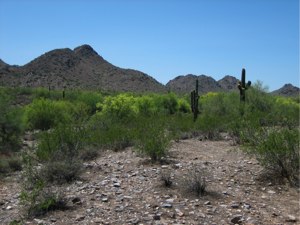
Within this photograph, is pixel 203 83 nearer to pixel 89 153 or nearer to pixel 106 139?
pixel 106 139

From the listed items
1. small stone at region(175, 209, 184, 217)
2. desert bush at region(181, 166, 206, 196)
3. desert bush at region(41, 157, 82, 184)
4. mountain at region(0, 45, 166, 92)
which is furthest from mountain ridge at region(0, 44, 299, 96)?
small stone at region(175, 209, 184, 217)

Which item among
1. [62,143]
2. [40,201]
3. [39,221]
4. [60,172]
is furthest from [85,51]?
[39,221]

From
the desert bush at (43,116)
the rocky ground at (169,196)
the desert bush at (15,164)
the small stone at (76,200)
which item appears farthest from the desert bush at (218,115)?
the small stone at (76,200)

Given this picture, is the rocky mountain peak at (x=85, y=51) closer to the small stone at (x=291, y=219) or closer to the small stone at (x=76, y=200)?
the small stone at (x=76, y=200)

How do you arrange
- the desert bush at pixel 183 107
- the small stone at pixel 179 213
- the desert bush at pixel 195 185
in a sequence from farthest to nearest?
the desert bush at pixel 183 107
the desert bush at pixel 195 185
the small stone at pixel 179 213

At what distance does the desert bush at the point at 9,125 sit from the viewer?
1683 cm

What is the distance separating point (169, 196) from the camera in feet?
27.1

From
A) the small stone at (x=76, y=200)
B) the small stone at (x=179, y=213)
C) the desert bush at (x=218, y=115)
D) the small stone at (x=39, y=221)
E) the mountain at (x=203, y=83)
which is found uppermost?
the mountain at (x=203, y=83)

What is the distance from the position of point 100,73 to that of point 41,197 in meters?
92.5

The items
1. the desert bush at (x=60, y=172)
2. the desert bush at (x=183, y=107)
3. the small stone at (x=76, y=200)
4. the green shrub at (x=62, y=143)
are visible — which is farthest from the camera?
the desert bush at (x=183, y=107)

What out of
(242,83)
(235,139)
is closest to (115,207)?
(235,139)

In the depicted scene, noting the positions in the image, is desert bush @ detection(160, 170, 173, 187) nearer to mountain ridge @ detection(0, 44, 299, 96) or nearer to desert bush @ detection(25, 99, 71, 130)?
desert bush @ detection(25, 99, 71, 130)

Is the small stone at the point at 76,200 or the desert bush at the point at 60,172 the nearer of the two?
the small stone at the point at 76,200

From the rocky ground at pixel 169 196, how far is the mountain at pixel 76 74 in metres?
72.1
